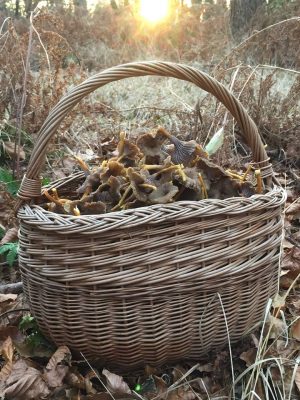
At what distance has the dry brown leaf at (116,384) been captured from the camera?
1.26m

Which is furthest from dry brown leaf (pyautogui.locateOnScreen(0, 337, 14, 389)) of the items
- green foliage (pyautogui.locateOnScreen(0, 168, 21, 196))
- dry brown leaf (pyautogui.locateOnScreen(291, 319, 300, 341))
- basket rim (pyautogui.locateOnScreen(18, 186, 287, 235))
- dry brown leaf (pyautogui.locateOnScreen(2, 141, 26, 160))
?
dry brown leaf (pyautogui.locateOnScreen(2, 141, 26, 160))

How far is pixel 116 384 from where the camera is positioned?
4.19ft

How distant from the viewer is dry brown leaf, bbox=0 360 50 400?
1245 millimetres

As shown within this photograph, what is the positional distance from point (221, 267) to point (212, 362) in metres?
0.33

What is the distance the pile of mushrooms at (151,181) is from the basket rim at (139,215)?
9 cm

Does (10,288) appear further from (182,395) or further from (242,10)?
(242,10)

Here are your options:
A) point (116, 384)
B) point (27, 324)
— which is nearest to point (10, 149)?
point (27, 324)

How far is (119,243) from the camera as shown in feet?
3.87

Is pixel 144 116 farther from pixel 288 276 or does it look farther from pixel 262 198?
pixel 262 198

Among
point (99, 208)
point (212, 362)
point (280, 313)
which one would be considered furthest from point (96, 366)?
point (280, 313)

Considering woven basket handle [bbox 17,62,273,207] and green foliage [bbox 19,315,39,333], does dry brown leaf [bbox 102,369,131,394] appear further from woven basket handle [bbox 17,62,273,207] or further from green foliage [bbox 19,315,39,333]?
woven basket handle [bbox 17,62,273,207]

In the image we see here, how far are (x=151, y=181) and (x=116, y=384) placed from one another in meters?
0.54

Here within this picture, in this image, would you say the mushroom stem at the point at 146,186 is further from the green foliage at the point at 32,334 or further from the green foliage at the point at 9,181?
the green foliage at the point at 9,181

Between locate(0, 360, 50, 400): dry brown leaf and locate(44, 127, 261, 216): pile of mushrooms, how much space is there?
17.2 inches
